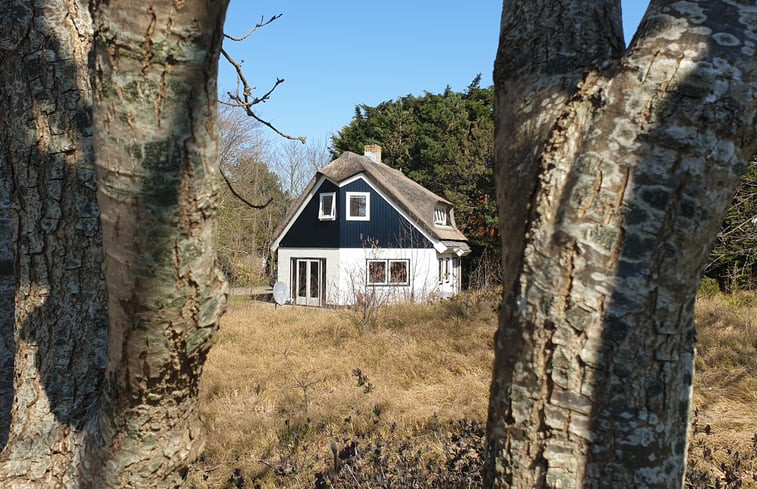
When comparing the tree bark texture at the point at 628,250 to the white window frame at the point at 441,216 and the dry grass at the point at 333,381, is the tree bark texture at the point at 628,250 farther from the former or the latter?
the white window frame at the point at 441,216

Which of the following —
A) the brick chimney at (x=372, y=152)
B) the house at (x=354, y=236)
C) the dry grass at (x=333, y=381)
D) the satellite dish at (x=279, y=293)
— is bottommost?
the satellite dish at (x=279, y=293)

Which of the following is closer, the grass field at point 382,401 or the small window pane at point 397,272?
the grass field at point 382,401

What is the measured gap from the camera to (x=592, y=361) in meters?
1.09

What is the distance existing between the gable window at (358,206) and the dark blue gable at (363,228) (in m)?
0.12

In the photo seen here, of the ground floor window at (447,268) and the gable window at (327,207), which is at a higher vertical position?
the gable window at (327,207)

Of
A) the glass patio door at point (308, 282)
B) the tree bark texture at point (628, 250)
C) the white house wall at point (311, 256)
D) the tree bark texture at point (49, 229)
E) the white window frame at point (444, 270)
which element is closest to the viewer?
the tree bark texture at point (628, 250)

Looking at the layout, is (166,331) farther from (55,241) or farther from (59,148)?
(59,148)

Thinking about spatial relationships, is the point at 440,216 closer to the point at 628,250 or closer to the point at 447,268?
the point at 447,268

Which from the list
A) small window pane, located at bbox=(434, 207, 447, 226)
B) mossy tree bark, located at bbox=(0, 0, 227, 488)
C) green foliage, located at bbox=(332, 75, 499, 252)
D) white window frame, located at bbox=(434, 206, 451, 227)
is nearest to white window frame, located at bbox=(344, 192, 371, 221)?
white window frame, located at bbox=(434, 206, 451, 227)

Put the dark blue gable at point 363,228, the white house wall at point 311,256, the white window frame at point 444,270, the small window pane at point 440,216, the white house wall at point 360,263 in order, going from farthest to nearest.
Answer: the small window pane at point 440,216 < the white window frame at point 444,270 < the dark blue gable at point 363,228 < the white house wall at point 311,256 < the white house wall at point 360,263

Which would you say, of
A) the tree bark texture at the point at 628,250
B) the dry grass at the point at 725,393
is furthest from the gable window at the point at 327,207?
the tree bark texture at the point at 628,250

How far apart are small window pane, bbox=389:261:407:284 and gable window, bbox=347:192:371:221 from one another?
2071mm

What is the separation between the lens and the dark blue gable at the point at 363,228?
20172mm

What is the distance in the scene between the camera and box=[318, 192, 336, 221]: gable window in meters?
20.4
